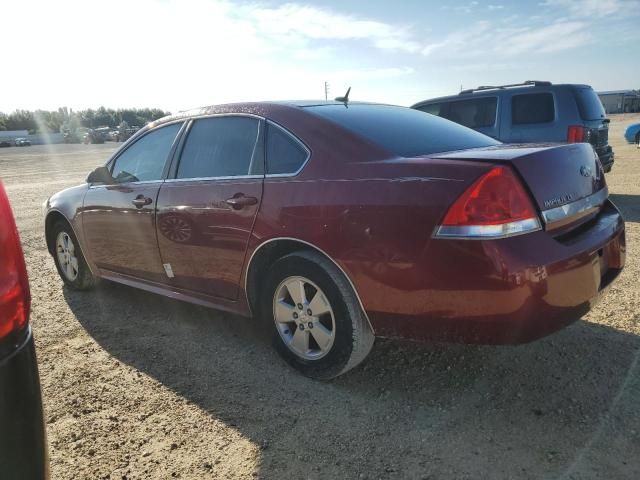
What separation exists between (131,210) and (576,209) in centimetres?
296

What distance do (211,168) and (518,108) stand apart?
6.42 meters

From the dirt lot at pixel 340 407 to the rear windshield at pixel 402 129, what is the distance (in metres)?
1.27

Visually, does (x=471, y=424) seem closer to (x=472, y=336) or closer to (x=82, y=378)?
(x=472, y=336)

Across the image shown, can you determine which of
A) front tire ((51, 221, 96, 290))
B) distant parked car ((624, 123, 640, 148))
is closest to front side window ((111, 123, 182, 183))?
front tire ((51, 221, 96, 290))

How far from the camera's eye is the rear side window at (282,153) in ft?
9.52

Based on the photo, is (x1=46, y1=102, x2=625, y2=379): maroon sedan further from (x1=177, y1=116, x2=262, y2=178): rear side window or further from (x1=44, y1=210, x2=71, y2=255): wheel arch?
(x1=44, y1=210, x2=71, y2=255): wheel arch

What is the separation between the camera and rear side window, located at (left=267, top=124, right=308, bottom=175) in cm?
290

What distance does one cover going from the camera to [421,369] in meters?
3.00

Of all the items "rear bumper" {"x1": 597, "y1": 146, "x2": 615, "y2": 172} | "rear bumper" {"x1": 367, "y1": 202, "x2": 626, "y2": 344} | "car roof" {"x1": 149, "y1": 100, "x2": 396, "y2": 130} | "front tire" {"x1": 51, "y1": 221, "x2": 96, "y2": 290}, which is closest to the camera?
"rear bumper" {"x1": 367, "y1": 202, "x2": 626, "y2": 344}

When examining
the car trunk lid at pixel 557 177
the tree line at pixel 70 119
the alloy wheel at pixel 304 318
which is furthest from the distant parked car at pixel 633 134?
the tree line at pixel 70 119

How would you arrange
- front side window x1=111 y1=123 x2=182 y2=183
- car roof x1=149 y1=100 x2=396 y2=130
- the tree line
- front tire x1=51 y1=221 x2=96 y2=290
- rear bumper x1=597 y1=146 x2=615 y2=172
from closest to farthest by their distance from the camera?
car roof x1=149 y1=100 x2=396 y2=130 < front side window x1=111 y1=123 x2=182 y2=183 < front tire x1=51 y1=221 x2=96 y2=290 < rear bumper x1=597 y1=146 x2=615 y2=172 < the tree line

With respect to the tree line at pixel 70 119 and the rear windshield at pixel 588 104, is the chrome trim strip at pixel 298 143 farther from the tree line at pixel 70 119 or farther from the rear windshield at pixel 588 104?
the tree line at pixel 70 119

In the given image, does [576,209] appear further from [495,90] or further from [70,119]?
[70,119]

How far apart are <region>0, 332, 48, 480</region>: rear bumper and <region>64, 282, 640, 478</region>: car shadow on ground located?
1049 mm
